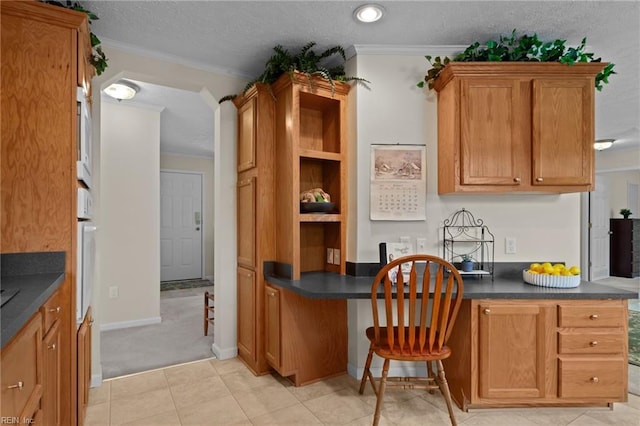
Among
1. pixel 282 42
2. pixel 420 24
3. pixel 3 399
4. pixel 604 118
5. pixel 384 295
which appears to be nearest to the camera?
pixel 3 399

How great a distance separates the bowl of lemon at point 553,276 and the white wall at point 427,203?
0.29 meters

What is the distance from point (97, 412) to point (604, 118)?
5.78 m

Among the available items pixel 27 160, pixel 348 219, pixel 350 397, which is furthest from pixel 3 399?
pixel 348 219

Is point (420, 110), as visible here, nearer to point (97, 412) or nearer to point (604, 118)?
point (97, 412)

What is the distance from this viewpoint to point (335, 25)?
238cm

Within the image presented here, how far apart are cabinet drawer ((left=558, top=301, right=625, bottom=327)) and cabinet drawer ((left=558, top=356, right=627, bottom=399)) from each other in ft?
0.66

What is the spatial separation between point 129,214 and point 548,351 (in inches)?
159

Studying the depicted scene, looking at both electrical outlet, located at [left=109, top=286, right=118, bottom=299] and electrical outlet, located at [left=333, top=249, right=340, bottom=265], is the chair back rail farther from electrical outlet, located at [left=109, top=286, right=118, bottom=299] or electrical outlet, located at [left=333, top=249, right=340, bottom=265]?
electrical outlet, located at [left=109, top=286, right=118, bottom=299]

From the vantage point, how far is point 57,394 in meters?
1.63

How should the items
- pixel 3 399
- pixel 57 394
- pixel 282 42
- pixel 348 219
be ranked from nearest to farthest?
pixel 3 399
pixel 57 394
pixel 282 42
pixel 348 219

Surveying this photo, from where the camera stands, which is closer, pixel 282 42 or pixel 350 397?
pixel 350 397

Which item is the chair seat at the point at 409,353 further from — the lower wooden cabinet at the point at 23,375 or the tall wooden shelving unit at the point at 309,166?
the lower wooden cabinet at the point at 23,375

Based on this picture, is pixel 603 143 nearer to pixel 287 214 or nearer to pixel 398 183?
pixel 398 183

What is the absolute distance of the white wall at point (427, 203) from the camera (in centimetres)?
269
